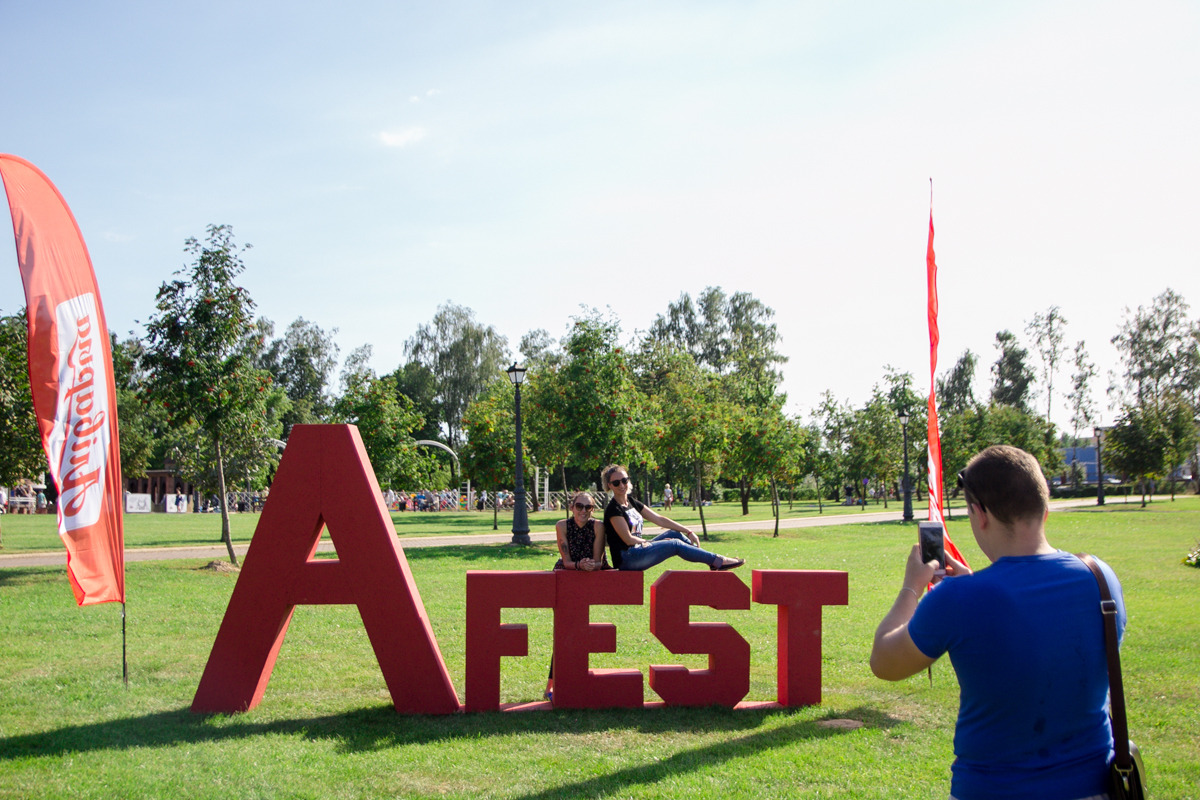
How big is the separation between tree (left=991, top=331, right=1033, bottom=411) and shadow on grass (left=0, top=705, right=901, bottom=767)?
67.2m

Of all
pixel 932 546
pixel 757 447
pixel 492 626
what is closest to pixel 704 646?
pixel 492 626

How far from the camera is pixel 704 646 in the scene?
7.22 metres

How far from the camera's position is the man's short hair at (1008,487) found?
7.96 ft

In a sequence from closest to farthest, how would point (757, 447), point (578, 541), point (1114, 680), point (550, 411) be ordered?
1. point (1114, 680)
2. point (578, 541)
3. point (550, 411)
4. point (757, 447)

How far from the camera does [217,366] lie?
53.5 feet

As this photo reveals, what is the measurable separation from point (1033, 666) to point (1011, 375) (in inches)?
2875

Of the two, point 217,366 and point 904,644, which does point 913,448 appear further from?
point 904,644

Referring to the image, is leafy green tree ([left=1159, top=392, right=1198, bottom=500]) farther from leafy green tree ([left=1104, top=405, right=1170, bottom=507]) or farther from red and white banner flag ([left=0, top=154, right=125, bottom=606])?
red and white banner flag ([left=0, top=154, right=125, bottom=606])

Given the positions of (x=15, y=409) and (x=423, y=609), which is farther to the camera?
(x=15, y=409)

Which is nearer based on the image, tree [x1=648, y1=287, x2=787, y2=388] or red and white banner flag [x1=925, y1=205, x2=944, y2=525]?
red and white banner flag [x1=925, y1=205, x2=944, y2=525]

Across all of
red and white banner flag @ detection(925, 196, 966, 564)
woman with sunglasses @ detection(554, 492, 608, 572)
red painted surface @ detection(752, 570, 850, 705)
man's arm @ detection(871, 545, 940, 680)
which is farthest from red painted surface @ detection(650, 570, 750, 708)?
man's arm @ detection(871, 545, 940, 680)

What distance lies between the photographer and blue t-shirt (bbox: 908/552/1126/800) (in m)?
2.35

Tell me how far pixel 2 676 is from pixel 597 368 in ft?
55.6

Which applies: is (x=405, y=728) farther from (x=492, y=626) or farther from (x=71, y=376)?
(x=71, y=376)
